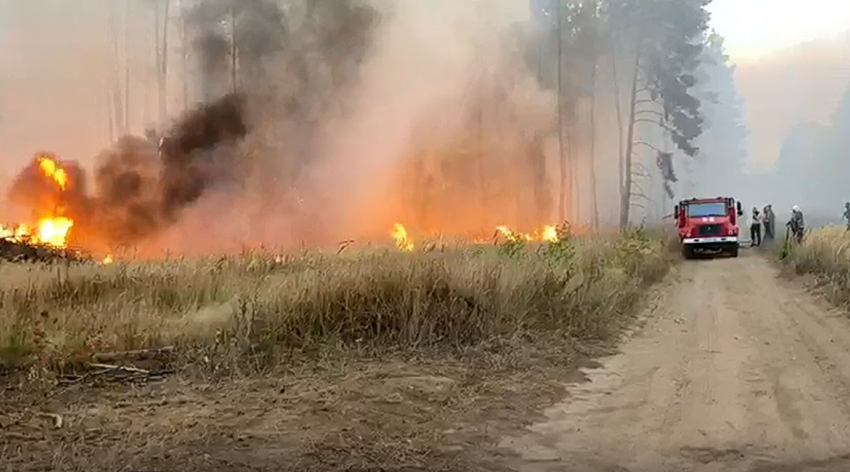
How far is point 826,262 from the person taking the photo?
16156 mm

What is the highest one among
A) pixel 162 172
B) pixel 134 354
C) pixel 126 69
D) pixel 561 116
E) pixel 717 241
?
pixel 126 69

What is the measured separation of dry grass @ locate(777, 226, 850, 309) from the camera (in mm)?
12867

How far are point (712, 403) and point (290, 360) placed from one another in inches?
150

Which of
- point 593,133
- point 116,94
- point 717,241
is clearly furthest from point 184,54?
point 593,133

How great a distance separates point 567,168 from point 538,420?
3223cm

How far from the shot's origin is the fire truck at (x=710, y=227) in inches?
1049

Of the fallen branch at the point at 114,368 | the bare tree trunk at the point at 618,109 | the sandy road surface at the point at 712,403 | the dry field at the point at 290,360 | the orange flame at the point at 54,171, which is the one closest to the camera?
the dry field at the point at 290,360

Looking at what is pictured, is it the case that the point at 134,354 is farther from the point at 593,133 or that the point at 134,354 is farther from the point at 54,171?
the point at 593,133

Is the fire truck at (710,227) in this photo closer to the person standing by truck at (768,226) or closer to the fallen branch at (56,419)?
the person standing by truck at (768,226)

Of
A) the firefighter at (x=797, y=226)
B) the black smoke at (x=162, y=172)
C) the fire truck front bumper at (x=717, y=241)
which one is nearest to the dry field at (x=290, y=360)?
the black smoke at (x=162, y=172)

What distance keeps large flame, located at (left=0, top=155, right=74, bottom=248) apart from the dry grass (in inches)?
685

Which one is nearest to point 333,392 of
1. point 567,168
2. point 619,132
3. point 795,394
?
point 795,394

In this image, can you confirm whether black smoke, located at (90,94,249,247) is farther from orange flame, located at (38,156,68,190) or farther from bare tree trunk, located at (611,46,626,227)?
bare tree trunk, located at (611,46,626,227)

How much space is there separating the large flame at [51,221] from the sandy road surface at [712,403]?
16187 millimetres
